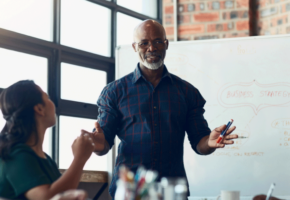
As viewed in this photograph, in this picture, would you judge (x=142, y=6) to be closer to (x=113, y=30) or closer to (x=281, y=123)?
(x=113, y=30)

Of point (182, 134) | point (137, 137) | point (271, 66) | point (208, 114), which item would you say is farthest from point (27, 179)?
point (271, 66)

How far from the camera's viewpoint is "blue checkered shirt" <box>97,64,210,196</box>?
2.11m

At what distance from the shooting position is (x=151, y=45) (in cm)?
219

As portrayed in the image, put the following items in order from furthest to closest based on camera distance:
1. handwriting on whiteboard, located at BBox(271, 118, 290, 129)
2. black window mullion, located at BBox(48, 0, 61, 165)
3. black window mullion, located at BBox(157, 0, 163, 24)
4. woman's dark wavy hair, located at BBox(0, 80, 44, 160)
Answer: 1. black window mullion, located at BBox(157, 0, 163, 24)
2. black window mullion, located at BBox(48, 0, 61, 165)
3. handwriting on whiteboard, located at BBox(271, 118, 290, 129)
4. woman's dark wavy hair, located at BBox(0, 80, 44, 160)

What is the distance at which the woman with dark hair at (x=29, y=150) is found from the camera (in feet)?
4.22

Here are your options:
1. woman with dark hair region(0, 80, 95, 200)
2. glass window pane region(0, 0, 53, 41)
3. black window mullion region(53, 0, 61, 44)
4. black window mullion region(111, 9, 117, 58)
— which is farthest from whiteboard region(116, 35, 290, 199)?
woman with dark hair region(0, 80, 95, 200)

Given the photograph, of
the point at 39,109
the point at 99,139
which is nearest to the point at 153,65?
the point at 99,139

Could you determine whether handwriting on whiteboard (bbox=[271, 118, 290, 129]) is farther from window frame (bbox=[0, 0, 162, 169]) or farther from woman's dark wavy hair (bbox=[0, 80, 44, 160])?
woman's dark wavy hair (bbox=[0, 80, 44, 160])

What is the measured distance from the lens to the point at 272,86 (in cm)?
304

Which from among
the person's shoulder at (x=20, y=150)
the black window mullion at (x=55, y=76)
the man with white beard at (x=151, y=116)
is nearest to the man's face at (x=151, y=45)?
the man with white beard at (x=151, y=116)

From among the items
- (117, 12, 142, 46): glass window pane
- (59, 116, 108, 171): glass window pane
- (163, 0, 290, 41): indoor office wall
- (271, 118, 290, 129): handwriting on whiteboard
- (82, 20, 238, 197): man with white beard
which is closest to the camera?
(82, 20, 238, 197): man with white beard

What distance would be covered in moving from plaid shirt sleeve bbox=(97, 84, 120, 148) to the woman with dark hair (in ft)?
1.94

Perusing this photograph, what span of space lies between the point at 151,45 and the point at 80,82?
1.34 m

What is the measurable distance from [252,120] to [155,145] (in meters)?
1.21
